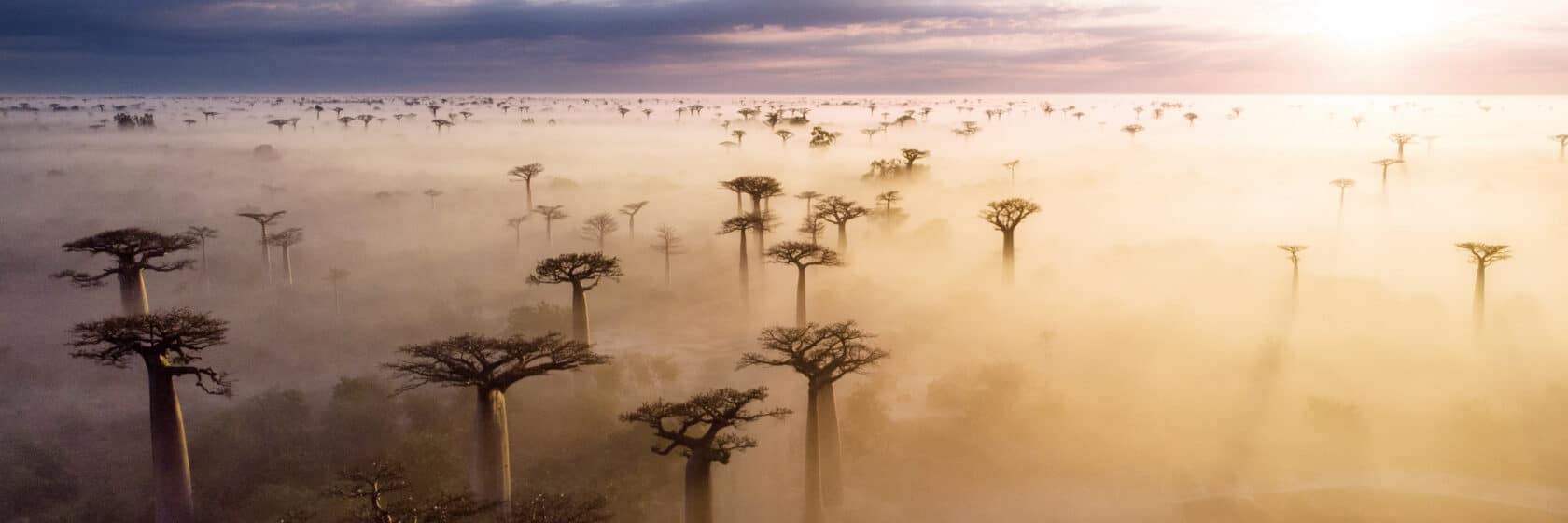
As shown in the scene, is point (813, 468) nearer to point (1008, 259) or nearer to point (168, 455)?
point (168, 455)

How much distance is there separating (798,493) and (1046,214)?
68.5m

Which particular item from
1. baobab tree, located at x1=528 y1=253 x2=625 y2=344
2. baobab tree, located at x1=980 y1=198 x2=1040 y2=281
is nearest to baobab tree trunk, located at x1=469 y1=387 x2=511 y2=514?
baobab tree, located at x1=528 y1=253 x2=625 y2=344

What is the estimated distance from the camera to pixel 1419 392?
35562mm

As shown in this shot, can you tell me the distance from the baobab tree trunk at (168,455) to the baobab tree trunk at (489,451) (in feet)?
22.3

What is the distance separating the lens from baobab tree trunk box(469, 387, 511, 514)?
21125 mm

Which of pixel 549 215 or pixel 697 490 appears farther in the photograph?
pixel 549 215

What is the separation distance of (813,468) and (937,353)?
20.2m

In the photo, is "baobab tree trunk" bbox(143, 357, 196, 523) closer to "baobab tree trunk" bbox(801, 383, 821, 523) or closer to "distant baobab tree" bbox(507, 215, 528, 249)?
"baobab tree trunk" bbox(801, 383, 821, 523)

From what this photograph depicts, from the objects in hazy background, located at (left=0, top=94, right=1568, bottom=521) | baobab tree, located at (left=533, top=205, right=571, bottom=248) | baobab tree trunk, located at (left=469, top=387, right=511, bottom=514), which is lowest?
hazy background, located at (left=0, top=94, right=1568, bottom=521)

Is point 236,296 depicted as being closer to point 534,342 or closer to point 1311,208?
point 534,342

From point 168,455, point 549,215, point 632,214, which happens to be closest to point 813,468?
point 168,455

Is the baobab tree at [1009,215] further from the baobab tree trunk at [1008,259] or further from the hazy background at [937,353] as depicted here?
the hazy background at [937,353]

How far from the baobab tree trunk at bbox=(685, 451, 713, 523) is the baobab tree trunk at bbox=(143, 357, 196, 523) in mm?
11870

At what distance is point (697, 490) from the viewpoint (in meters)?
20.7
